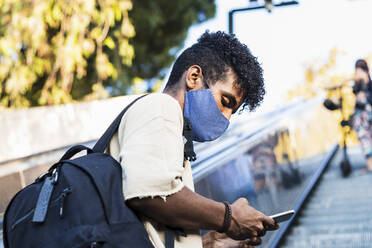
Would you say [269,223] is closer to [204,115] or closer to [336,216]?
[204,115]

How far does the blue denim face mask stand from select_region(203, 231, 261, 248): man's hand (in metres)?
0.34

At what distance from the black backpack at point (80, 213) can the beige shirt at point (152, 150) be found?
1.9 inches

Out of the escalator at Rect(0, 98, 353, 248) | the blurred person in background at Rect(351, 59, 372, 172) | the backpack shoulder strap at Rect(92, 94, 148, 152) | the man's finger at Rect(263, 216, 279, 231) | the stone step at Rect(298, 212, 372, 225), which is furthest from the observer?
the blurred person in background at Rect(351, 59, 372, 172)

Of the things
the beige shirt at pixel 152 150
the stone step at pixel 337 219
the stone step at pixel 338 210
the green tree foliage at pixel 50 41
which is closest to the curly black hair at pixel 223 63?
the beige shirt at pixel 152 150

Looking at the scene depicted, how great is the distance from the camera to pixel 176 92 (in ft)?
5.92

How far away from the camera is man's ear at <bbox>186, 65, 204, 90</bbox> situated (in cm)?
Result: 179

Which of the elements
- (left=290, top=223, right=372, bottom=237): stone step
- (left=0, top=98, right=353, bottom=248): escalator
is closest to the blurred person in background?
(left=0, top=98, right=353, bottom=248): escalator

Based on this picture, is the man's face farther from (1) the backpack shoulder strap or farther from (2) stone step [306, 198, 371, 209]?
(2) stone step [306, 198, 371, 209]

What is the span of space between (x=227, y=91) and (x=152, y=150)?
18.8 inches

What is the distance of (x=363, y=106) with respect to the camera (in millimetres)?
7168

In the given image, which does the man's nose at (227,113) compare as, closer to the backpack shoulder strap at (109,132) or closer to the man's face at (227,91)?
the man's face at (227,91)

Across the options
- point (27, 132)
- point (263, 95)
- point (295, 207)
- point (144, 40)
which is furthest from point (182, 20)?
point (263, 95)

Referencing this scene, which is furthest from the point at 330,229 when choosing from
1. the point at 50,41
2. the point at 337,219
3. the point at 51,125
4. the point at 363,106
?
the point at 50,41

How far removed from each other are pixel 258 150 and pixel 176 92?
9.10ft
